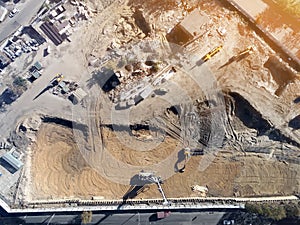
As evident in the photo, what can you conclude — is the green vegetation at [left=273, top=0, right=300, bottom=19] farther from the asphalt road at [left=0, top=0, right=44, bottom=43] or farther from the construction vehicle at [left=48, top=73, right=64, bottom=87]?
the asphalt road at [left=0, top=0, right=44, bottom=43]

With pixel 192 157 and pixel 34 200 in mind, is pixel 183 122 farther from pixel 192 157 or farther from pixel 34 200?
pixel 34 200

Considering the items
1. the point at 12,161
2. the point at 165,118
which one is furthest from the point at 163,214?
the point at 12,161

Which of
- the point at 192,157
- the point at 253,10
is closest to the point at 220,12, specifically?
the point at 253,10

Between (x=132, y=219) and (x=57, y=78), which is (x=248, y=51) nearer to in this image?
(x=57, y=78)

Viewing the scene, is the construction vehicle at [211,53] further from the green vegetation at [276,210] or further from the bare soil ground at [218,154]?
the green vegetation at [276,210]

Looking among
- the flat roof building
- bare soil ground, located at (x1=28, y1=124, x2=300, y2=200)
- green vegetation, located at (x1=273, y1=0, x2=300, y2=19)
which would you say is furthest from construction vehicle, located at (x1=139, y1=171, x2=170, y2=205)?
green vegetation, located at (x1=273, y1=0, x2=300, y2=19)
